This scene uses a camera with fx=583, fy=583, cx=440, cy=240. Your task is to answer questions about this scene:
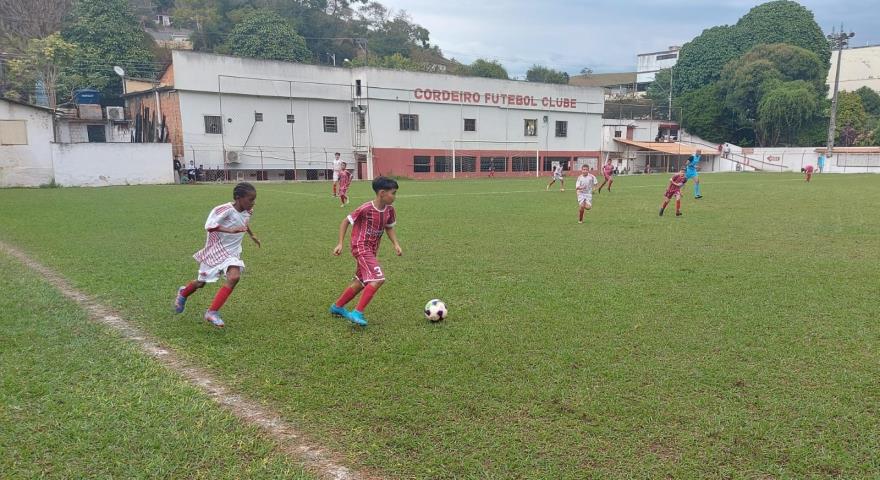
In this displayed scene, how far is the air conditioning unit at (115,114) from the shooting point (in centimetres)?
4000

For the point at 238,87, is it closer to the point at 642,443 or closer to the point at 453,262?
the point at 453,262

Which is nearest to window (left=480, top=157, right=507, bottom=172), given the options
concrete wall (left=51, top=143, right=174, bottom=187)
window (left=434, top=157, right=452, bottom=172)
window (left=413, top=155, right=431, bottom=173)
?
window (left=434, top=157, right=452, bottom=172)

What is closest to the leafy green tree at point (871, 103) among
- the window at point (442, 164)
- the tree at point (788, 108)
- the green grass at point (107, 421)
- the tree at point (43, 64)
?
the tree at point (788, 108)

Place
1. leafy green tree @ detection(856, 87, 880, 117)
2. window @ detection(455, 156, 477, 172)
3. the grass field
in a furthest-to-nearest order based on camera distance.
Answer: leafy green tree @ detection(856, 87, 880, 117) < window @ detection(455, 156, 477, 172) < the grass field

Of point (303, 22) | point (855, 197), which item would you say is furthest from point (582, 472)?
point (303, 22)

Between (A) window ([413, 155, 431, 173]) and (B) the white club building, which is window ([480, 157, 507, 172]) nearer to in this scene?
(B) the white club building

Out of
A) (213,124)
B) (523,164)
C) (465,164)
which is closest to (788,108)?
(523,164)

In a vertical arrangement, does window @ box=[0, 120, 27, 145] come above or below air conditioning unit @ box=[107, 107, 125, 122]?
below

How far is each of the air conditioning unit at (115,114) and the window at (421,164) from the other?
811 inches

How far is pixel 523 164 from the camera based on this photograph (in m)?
48.8

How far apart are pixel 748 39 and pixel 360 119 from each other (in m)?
49.2

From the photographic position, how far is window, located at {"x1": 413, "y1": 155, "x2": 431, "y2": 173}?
43625 millimetres

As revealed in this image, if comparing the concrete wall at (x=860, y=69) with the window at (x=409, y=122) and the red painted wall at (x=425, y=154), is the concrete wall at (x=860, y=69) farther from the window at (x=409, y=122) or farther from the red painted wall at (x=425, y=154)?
the window at (x=409, y=122)

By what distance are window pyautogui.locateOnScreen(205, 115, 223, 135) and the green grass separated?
3302cm
